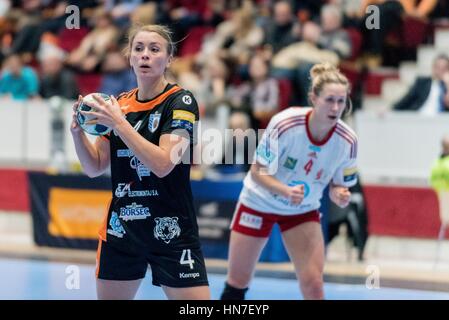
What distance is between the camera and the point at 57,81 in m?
13.3

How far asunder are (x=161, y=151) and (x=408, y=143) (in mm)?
6643

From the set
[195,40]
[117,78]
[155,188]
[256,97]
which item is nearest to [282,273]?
[256,97]

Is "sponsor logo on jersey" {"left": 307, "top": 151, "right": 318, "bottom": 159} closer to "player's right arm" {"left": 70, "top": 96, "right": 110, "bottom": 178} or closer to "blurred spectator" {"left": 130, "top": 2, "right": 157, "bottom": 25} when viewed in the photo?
"player's right arm" {"left": 70, "top": 96, "right": 110, "bottom": 178}

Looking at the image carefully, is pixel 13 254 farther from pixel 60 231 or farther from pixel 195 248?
pixel 195 248

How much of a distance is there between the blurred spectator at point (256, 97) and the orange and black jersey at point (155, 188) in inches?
239

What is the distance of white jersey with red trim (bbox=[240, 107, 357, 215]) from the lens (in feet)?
21.1

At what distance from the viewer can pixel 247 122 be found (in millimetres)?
11164

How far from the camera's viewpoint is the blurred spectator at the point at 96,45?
46.2 feet

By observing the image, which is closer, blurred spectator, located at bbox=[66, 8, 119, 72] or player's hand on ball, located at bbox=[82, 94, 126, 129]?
player's hand on ball, located at bbox=[82, 94, 126, 129]

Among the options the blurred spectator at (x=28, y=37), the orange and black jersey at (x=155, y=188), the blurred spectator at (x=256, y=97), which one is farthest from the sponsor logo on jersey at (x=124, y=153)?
the blurred spectator at (x=28, y=37)

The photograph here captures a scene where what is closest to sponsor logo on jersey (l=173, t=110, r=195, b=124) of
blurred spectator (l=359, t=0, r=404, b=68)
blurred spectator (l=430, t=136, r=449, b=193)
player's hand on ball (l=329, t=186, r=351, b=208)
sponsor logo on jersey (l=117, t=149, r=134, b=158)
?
sponsor logo on jersey (l=117, t=149, r=134, b=158)

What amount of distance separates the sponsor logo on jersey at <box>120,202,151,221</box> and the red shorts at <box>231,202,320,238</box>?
173 centimetres
